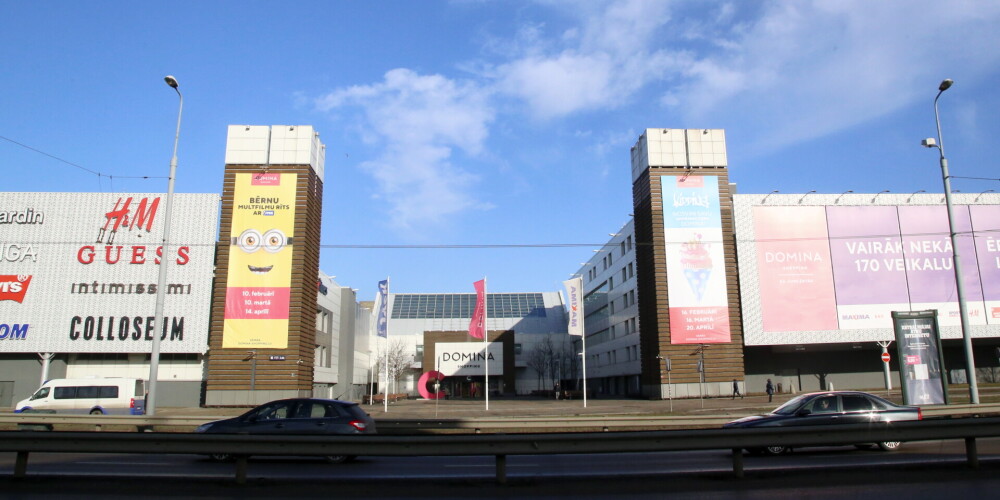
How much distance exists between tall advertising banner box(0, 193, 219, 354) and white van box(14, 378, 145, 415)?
1192 centimetres

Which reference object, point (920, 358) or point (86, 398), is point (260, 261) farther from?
point (920, 358)

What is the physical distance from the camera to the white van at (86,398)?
31781 millimetres

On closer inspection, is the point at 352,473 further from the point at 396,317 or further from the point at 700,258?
the point at 396,317

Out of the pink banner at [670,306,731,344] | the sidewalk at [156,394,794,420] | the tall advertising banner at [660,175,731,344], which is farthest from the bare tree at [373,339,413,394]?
the tall advertising banner at [660,175,731,344]

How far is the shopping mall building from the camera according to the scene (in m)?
44.9

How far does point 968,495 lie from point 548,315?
8761 centimetres

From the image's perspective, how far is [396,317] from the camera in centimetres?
9556

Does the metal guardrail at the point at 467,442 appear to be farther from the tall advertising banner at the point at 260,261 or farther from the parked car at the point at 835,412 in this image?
the tall advertising banner at the point at 260,261

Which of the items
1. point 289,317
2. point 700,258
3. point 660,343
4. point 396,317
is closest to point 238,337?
point 289,317

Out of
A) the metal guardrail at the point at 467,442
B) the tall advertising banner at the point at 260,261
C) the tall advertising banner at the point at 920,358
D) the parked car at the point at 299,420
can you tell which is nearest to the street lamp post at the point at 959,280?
the tall advertising banner at the point at 920,358

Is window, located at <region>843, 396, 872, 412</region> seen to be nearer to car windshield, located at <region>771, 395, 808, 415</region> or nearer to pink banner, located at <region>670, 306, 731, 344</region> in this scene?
car windshield, located at <region>771, 395, 808, 415</region>

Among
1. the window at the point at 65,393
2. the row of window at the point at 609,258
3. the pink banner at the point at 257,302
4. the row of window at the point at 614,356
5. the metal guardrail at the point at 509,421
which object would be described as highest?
the row of window at the point at 609,258

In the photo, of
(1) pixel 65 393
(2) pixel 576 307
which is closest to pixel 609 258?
(2) pixel 576 307

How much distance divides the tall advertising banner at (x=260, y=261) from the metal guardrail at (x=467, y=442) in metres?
35.6
